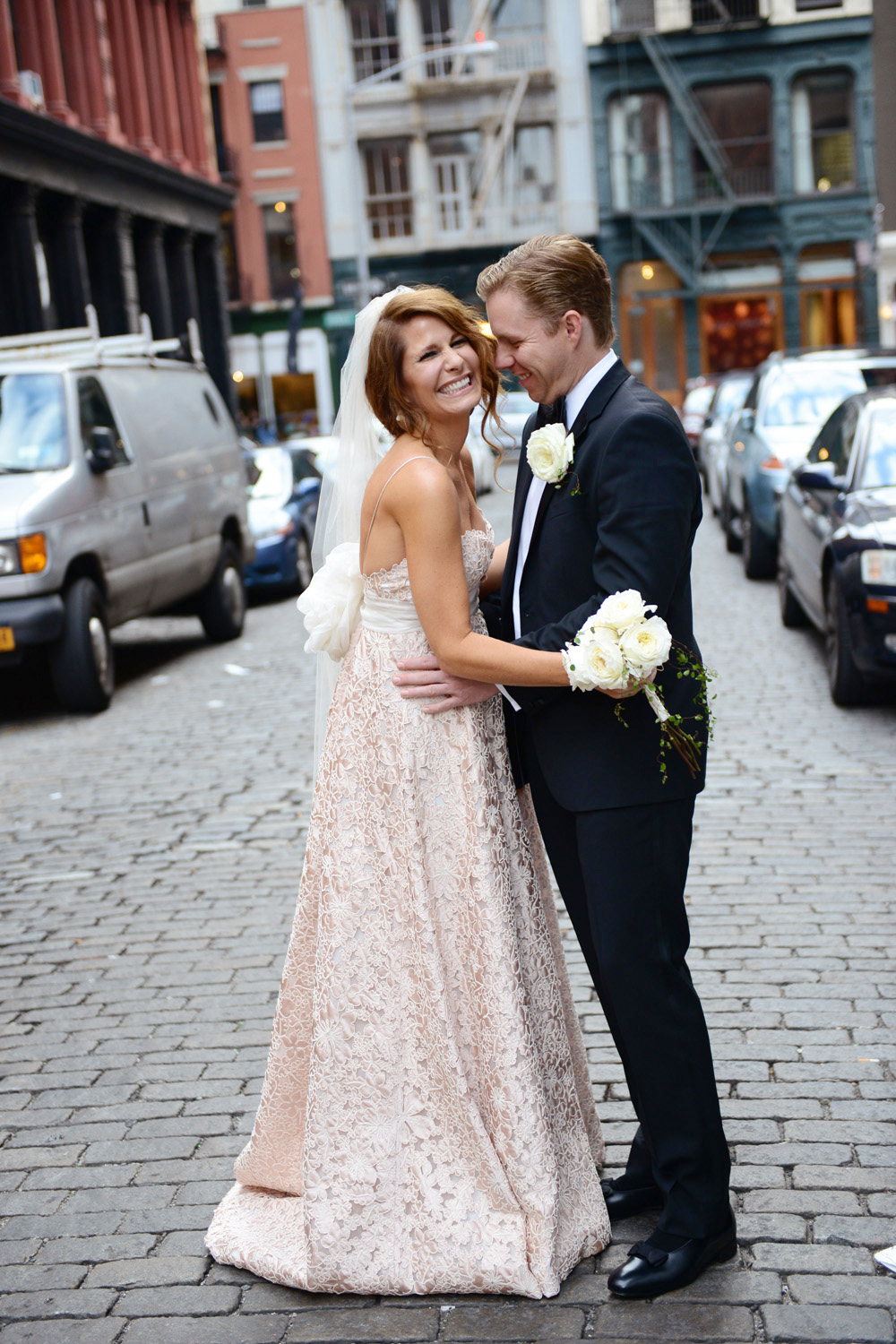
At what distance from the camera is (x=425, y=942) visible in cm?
304

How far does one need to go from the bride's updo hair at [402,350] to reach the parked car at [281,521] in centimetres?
1129

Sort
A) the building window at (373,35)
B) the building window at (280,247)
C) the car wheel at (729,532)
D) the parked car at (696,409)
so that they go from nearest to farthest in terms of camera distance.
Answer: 1. the car wheel at (729,532)
2. the parked car at (696,409)
3. the building window at (373,35)
4. the building window at (280,247)

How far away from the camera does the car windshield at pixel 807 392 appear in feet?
41.4

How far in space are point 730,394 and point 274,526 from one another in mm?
7008

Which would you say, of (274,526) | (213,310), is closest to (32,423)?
(274,526)

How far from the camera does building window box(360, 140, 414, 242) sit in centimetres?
4166

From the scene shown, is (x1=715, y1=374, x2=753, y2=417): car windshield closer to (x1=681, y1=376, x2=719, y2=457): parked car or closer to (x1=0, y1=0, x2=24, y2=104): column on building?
(x1=681, y1=376, x2=719, y2=457): parked car

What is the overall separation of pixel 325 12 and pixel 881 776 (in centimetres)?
3992

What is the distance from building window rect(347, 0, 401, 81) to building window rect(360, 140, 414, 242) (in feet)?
6.64

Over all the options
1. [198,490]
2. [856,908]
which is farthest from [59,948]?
[198,490]

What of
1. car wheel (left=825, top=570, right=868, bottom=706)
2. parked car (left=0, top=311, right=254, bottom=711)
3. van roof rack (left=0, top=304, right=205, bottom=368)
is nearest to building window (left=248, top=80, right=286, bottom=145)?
van roof rack (left=0, top=304, right=205, bottom=368)

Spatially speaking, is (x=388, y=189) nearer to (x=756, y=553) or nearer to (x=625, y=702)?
(x=756, y=553)

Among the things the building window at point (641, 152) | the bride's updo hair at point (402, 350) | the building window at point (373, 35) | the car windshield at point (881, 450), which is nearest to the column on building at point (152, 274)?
the building window at point (373, 35)

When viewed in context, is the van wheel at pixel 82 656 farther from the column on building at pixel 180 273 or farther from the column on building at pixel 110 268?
the column on building at pixel 180 273
